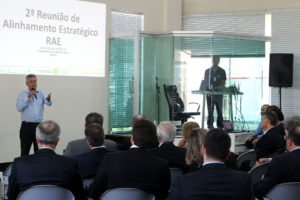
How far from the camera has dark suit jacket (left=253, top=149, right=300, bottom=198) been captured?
345cm

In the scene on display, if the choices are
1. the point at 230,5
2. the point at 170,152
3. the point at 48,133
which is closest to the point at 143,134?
the point at 48,133

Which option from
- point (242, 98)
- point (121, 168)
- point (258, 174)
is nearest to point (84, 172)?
point (121, 168)

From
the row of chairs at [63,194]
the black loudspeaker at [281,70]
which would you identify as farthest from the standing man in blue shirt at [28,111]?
the black loudspeaker at [281,70]

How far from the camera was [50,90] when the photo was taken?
8.94 metres

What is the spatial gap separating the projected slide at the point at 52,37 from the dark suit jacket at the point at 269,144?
455 cm

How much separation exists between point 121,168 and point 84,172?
0.83 metres

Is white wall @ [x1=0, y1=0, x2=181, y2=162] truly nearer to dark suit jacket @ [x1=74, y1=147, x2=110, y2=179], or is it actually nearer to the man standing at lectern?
the man standing at lectern

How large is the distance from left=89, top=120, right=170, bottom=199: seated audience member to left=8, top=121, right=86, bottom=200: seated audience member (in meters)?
0.19

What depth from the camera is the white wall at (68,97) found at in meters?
8.31

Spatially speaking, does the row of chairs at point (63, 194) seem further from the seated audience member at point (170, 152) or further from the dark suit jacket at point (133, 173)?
the seated audience member at point (170, 152)

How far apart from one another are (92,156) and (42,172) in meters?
0.83

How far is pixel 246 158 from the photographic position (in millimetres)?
5246

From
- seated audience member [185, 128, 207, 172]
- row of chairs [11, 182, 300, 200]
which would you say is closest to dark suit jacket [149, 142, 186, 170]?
seated audience member [185, 128, 207, 172]

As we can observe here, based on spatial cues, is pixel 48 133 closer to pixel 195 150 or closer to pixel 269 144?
pixel 195 150
